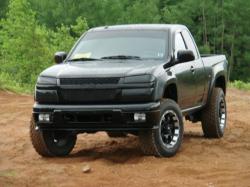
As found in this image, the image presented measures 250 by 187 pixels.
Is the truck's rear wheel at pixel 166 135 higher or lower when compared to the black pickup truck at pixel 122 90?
lower

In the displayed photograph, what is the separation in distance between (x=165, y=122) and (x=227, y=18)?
6997 cm

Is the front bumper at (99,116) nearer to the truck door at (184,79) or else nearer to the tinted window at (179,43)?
the truck door at (184,79)

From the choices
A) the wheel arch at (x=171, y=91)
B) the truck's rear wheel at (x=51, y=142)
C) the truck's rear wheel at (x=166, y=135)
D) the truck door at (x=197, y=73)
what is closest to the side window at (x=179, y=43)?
the truck door at (x=197, y=73)

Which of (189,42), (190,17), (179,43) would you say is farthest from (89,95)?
(190,17)

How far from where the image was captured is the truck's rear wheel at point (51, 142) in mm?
9914

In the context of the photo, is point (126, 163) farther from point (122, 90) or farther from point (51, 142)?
point (51, 142)

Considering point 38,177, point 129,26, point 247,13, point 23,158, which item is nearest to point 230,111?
point 129,26

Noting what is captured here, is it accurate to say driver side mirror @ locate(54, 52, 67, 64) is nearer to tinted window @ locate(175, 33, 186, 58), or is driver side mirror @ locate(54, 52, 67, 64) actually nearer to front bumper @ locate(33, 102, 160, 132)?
front bumper @ locate(33, 102, 160, 132)

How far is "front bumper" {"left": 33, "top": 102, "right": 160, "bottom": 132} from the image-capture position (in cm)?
919

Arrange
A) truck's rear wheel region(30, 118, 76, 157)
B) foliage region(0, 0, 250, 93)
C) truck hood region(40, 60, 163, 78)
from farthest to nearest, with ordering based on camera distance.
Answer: foliage region(0, 0, 250, 93) < truck's rear wheel region(30, 118, 76, 157) < truck hood region(40, 60, 163, 78)

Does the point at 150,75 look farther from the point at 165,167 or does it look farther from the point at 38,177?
the point at 38,177

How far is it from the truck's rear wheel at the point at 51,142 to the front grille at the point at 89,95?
0.77 meters

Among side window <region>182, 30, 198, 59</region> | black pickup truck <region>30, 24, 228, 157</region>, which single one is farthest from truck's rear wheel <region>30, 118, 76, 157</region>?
side window <region>182, 30, 198, 59</region>

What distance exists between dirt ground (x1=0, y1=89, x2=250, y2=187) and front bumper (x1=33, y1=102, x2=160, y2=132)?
0.44 m
